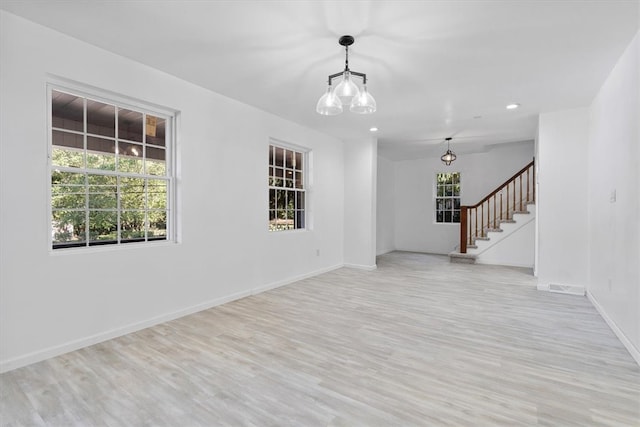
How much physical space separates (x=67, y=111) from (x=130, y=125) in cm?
56

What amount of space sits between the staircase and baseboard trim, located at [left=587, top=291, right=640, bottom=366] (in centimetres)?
303

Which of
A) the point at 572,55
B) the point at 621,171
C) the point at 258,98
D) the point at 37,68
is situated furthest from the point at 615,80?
the point at 37,68

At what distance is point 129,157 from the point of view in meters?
3.40

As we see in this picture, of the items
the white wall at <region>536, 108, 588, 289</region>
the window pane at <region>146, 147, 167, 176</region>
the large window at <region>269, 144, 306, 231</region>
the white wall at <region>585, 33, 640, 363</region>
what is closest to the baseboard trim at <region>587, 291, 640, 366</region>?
the white wall at <region>585, 33, 640, 363</region>

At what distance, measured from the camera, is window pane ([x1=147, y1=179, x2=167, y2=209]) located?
359cm

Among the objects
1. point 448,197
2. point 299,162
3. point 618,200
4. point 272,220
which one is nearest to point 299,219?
point 272,220

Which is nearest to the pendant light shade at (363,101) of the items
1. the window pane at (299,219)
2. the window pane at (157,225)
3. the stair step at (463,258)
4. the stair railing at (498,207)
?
the window pane at (157,225)

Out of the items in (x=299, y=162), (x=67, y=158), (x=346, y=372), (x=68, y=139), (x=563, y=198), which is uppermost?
(x=299, y=162)

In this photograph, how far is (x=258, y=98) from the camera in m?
4.32

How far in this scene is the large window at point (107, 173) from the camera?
290cm

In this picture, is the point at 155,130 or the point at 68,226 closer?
the point at 68,226

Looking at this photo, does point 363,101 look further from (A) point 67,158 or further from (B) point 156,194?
(A) point 67,158

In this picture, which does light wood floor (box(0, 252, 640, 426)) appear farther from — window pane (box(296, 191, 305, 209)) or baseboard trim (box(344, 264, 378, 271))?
baseboard trim (box(344, 264, 378, 271))

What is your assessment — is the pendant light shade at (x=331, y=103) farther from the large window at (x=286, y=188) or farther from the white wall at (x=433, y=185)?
the white wall at (x=433, y=185)
